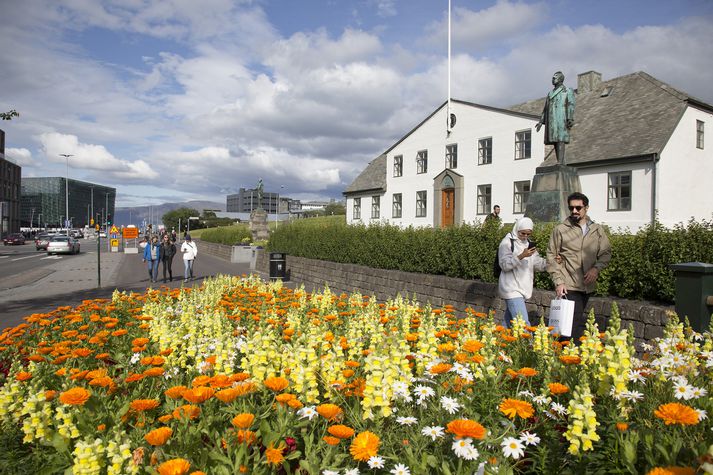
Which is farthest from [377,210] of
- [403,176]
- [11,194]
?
[11,194]

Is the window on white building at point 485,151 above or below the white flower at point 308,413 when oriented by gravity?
above

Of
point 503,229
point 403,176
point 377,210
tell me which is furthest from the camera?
point 377,210

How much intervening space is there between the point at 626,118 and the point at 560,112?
17.0 metres

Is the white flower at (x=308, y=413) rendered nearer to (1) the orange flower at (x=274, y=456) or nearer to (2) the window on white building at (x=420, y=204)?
(1) the orange flower at (x=274, y=456)

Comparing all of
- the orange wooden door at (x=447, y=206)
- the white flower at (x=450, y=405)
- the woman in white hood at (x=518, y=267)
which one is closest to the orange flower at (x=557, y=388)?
the white flower at (x=450, y=405)

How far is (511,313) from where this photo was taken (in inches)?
242

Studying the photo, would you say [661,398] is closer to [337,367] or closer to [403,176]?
[337,367]

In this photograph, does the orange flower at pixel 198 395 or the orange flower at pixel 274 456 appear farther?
the orange flower at pixel 198 395

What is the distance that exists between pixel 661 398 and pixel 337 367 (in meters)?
1.84

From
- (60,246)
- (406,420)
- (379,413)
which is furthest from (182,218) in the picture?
(406,420)

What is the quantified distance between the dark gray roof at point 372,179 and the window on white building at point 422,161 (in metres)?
4.02

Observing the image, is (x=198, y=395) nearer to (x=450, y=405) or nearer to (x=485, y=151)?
(x=450, y=405)

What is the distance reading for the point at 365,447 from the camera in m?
1.99

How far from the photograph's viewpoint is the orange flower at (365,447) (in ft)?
6.41
